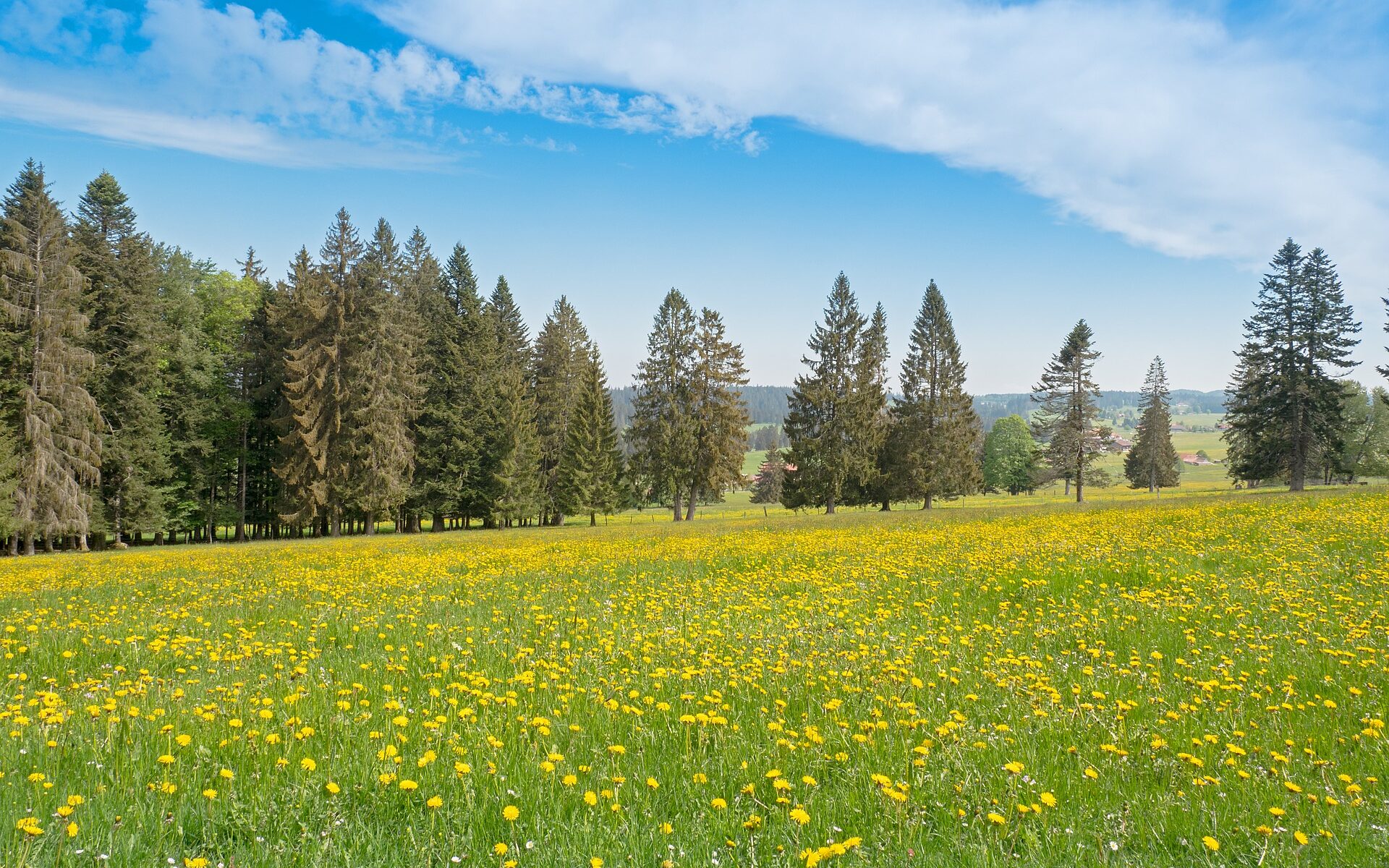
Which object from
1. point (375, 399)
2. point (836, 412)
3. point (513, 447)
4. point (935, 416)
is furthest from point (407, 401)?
point (935, 416)

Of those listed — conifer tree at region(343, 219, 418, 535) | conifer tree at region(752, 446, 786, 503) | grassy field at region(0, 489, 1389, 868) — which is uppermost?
conifer tree at region(343, 219, 418, 535)

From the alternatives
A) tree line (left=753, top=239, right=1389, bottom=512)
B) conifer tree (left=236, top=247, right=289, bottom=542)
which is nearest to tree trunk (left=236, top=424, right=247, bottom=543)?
conifer tree (left=236, top=247, right=289, bottom=542)

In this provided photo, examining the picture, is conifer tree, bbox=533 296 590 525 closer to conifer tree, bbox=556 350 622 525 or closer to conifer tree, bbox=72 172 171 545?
conifer tree, bbox=556 350 622 525

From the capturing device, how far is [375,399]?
4028 centimetres

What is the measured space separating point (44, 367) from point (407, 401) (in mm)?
16781

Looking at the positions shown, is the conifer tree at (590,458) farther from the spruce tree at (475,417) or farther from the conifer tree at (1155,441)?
the conifer tree at (1155,441)

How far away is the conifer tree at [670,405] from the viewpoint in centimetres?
4938

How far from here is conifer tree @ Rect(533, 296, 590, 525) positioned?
54406 millimetres

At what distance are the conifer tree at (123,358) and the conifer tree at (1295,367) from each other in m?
65.6

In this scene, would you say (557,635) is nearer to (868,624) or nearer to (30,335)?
(868,624)

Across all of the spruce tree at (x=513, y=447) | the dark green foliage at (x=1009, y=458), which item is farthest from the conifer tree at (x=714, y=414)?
the dark green foliage at (x=1009, y=458)

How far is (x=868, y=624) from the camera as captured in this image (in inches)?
299

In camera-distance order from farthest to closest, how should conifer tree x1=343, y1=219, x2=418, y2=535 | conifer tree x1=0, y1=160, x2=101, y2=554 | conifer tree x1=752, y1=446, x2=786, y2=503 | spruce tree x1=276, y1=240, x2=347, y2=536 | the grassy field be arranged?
conifer tree x1=752, y1=446, x2=786, y2=503
conifer tree x1=343, y1=219, x2=418, y2=535
spruce tree x1=276, y1=240, x2=347, y2=536
conifer tree x1=0, y1=160, x2=101, y2=554
the grassy field

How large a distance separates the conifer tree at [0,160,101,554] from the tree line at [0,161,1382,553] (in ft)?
0.35
